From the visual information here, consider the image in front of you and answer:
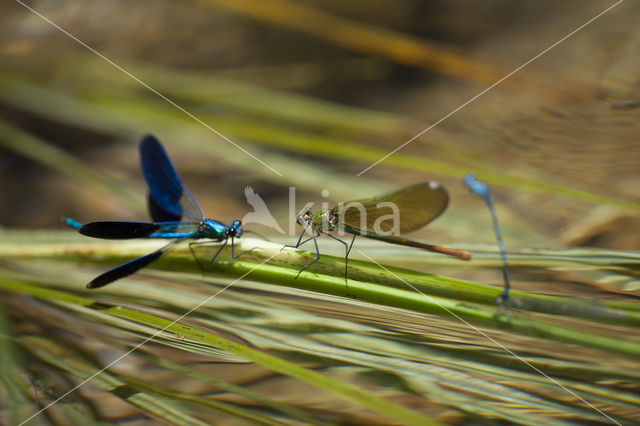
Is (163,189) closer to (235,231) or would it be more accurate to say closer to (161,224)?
(161,224)

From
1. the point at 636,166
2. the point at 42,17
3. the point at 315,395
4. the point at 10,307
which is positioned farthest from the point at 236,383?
the point at 42,17

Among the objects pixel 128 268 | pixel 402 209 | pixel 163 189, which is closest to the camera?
pixel 128 268

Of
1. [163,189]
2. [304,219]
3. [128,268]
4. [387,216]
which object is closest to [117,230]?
[128,268]

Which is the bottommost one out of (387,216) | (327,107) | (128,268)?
(128,268)

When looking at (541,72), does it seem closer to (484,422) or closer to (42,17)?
(484,422)

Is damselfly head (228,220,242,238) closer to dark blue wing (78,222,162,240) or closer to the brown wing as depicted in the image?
dark blue wing (78,222,162,240)

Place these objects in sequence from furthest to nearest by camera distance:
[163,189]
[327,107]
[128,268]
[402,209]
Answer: [327,107], [163,189], [402,209], [128,268]

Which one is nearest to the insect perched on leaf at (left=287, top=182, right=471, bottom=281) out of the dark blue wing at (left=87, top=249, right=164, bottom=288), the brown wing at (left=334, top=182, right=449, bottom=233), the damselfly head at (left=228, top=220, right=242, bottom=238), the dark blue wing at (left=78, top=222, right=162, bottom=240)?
the brown wing at (left=334, top=182, right=449, bottom=233)

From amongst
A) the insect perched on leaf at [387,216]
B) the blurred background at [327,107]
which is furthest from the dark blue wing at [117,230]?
the insect perched on leaf at [387,216]

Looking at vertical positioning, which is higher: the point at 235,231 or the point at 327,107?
the point at 327,107
